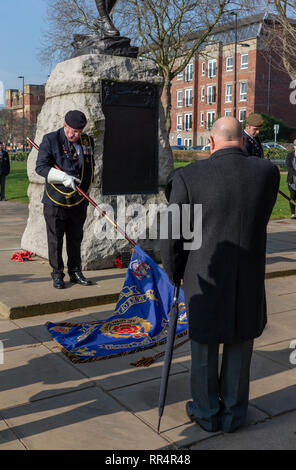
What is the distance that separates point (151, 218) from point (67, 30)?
24.5 meters

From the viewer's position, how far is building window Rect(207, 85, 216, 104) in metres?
60.3

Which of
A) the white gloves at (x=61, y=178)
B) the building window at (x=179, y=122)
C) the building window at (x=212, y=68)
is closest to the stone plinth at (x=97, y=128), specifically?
the white gloves at (x=61, y=178)

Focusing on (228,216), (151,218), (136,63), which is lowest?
(151,218)

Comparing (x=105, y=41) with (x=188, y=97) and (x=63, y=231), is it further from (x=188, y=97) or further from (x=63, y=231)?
(x=188, y=97)

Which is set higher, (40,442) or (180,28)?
(180,28)

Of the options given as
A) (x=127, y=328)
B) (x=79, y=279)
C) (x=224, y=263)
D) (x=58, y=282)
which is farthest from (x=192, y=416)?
(x=79, y=279)

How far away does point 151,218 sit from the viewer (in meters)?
7.34

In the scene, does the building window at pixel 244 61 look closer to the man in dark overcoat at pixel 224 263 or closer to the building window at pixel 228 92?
the building window at pixel 228 92

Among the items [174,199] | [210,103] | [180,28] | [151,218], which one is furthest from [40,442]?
[210,103]

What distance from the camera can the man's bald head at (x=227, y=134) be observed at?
9.78ft

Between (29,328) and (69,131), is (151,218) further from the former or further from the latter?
(29,328)

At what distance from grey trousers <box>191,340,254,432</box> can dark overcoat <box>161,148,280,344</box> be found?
12 centimetres

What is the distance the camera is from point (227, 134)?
2.98 meters

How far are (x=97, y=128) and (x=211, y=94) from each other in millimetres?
56440
